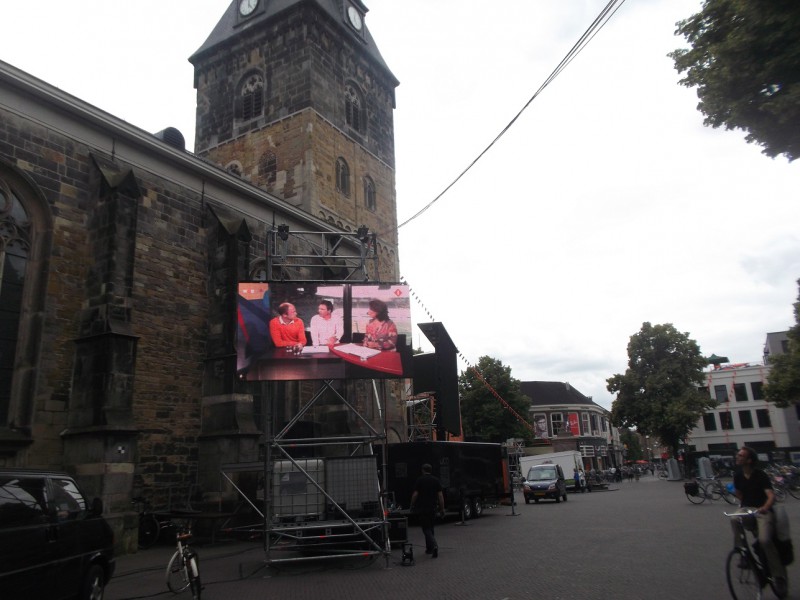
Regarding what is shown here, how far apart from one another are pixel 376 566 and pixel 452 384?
15.6 meters

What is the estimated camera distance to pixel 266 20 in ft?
99.5

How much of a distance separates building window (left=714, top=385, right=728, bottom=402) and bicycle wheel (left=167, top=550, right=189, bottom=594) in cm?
6191

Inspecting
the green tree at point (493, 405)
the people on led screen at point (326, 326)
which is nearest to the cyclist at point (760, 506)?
the people on led screen at point (326, 326)

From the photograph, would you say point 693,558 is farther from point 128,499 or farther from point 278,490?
point 128,499

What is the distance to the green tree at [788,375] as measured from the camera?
2261 centimetres

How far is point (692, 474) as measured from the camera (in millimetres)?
33031

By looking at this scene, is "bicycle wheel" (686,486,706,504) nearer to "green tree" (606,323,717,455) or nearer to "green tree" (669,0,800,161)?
"green tree" (669,0,800,161)

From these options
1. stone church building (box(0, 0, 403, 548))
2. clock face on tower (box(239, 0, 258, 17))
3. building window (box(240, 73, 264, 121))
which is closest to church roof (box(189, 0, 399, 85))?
clock face on tower (box(239, 0, 258, 17))

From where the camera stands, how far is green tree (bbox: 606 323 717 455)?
40.9 meters

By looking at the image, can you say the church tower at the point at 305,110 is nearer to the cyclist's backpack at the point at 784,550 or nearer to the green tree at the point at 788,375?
the green tree at the point at 788,375

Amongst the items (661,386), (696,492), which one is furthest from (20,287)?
(661,386)

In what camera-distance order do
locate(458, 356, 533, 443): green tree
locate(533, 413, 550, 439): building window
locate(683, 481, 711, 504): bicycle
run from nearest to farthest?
locate(683, 481, 711, 504): bicycle
locate(458, 356, 533, 443): green tree
locate(533, 413, 550, 439): building window

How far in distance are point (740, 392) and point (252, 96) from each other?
52.8 m

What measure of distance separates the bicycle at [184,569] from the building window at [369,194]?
2440cm
